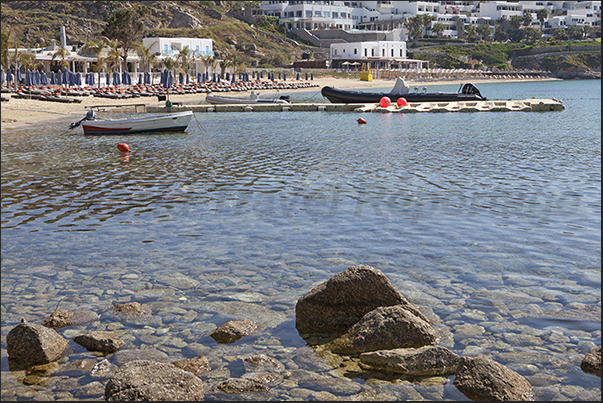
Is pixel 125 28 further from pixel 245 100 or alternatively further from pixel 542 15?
pixel 542 15

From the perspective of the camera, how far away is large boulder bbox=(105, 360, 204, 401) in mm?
5844

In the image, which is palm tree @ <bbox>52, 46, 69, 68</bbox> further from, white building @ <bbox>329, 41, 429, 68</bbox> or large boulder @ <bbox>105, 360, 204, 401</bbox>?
white building @ <bbox>329, 41, 429, 68</bbox>

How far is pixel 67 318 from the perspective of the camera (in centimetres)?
810

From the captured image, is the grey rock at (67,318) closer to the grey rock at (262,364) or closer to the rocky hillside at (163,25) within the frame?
the grey rock at (262,364)

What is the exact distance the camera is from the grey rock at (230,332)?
7.62m

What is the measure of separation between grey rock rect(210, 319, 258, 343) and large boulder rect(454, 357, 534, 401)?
9.38 feet

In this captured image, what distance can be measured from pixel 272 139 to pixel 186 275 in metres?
21.2

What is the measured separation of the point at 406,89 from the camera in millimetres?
53688

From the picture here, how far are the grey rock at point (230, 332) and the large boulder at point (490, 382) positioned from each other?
2858mm

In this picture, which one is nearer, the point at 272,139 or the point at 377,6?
the point at 272,139

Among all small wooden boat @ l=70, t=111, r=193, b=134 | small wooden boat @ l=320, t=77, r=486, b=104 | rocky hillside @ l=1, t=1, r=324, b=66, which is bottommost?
small wooden boat @ l=70, t=111, r=193, b=134

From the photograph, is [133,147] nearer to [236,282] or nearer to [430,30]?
[236,282]

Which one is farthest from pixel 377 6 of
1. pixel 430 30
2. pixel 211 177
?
pixel 211 177

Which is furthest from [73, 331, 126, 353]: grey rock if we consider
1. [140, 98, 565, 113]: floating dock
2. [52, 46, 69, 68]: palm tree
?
[52, 46, 69, 68]: palm tree
